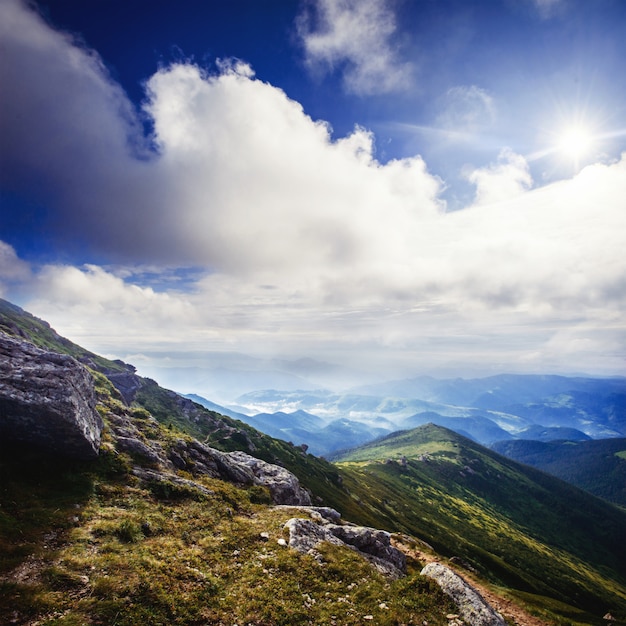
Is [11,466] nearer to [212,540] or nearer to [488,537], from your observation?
[212,540]

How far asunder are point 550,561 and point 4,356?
24947 centimetres

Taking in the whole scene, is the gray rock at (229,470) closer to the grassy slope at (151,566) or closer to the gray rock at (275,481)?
the gray rock at (275,481)

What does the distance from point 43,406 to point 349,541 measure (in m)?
32.3

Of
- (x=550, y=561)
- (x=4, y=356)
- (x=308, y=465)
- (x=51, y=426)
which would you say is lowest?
(x=550, y=561)

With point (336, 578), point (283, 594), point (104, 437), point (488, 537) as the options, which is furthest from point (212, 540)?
point (488, 537)

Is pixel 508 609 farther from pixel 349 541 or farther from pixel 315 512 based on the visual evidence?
pixel 315 512

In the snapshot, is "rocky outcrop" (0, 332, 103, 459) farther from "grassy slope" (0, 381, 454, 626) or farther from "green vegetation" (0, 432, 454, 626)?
"green vegetation" (0, 432, 454, 626)

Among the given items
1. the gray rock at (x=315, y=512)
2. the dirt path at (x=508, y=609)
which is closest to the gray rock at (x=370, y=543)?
the gray rock at (x=315, y=512)

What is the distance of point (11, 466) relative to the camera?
23.7 m

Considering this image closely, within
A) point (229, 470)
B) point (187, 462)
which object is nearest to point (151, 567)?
point (187, 462)

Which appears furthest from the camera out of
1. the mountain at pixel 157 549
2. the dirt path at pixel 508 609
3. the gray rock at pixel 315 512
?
the gray rock at pixel 315 512

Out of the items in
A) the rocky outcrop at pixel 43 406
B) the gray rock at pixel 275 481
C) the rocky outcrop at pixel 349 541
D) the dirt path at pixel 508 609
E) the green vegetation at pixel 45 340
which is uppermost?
the green vegetation at pixel 45 340

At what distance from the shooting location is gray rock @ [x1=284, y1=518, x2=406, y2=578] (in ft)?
85.5

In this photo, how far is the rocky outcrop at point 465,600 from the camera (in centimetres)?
1983
